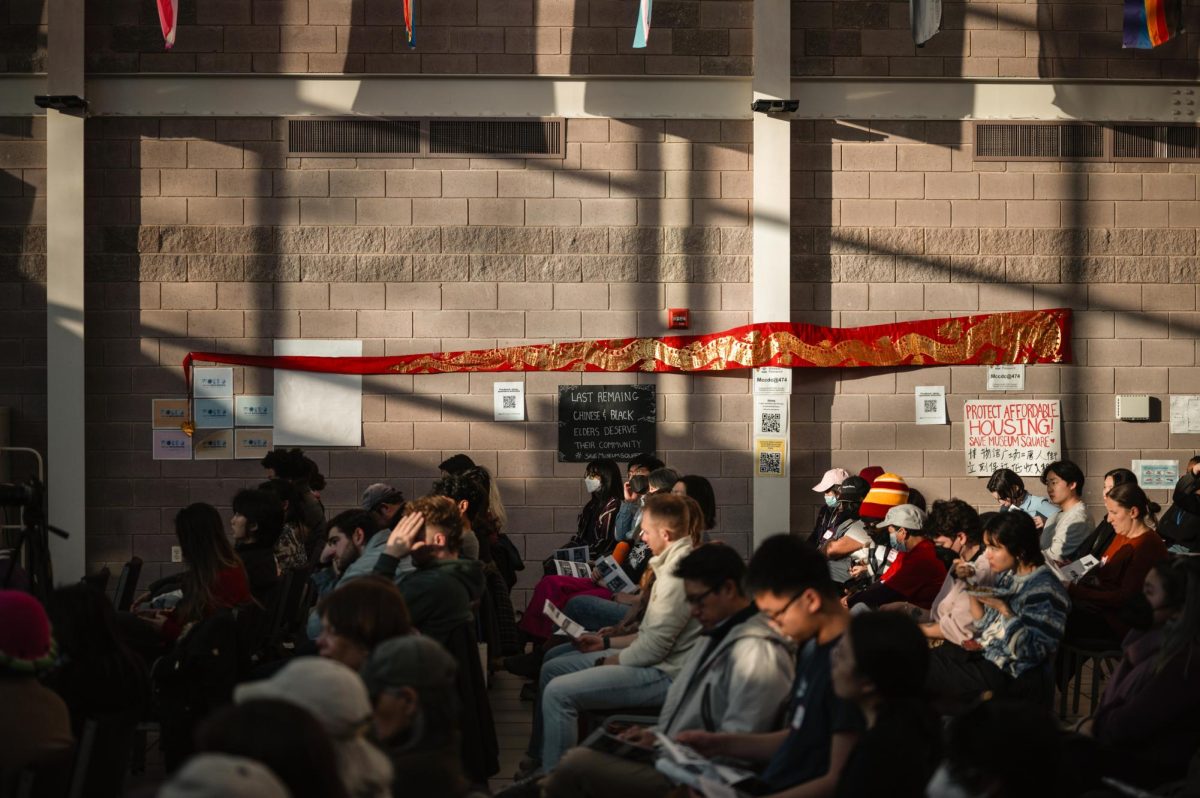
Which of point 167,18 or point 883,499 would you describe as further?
point 167,18

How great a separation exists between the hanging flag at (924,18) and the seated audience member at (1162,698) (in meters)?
5.13

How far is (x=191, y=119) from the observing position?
27.2ft

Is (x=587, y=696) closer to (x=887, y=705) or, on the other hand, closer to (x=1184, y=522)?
(x=887, y=705)

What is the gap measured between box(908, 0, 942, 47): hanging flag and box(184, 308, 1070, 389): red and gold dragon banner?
1937mm

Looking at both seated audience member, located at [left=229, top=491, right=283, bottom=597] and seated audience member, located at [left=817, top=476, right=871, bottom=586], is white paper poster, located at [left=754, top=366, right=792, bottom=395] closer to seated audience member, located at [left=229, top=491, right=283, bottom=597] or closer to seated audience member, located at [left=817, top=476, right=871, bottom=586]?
seated audience member, located at [left=817, top=476, right=871, bottom=586]

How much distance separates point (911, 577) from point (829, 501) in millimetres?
2139

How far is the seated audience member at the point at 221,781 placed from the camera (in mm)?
1470

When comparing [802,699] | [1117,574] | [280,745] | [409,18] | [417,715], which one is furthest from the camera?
[409,18]

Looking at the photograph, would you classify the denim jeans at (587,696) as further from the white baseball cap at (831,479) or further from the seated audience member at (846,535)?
the white baseball cap at (831,479)

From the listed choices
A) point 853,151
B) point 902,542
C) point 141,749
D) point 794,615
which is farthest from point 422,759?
point 853,151

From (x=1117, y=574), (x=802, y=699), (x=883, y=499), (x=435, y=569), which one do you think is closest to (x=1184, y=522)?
(x=1117, y=574)

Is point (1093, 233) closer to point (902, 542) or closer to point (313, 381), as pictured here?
point (902, 542)

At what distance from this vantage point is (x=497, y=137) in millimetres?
8375

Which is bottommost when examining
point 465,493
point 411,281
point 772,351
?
point 465,493
